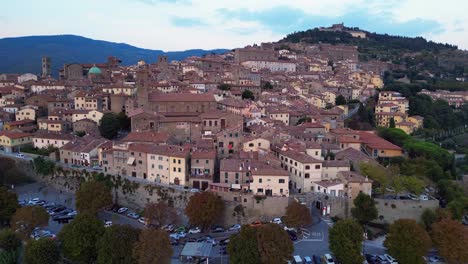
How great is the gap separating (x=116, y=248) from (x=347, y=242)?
13.4 m

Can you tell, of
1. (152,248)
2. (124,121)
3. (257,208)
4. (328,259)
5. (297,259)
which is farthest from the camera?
(124,121)

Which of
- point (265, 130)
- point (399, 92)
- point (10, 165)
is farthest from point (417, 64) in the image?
point (10, 165)

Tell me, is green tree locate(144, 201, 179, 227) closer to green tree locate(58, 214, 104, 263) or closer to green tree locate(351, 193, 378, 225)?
green tree locate(58, 214, 104, 263)

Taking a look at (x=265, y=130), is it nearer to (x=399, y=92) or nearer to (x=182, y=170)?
(x=182, y=170)

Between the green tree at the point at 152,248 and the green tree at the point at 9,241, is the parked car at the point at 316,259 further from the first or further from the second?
the green tree at the point at 9,241

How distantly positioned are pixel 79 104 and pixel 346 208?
33645 mm

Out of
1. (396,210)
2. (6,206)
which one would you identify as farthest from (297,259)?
(6,206)

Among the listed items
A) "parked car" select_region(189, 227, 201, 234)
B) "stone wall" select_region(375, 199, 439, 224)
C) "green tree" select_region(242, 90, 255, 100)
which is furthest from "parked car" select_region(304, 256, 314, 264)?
"green tree" select_region(242, 90, 255, 100)

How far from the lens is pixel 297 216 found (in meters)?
29.2

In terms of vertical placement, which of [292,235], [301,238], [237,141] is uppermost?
[237,141]

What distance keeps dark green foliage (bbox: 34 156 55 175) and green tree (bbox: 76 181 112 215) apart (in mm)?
8013

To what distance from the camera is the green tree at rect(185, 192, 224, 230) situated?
30312 mm

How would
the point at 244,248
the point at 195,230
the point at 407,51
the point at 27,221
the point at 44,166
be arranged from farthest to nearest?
the point at 407,51
the point at 44,166
the point at 195,230
the point at 27,221
the point at 244,248

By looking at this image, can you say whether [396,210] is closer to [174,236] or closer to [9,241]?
[174,236]
